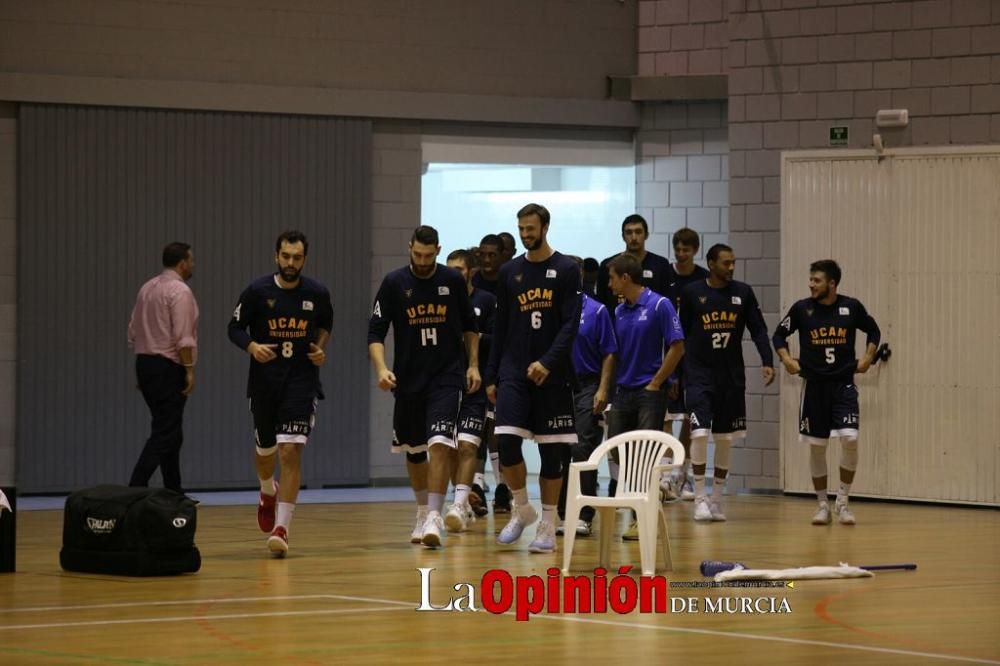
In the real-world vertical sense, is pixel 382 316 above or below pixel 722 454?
above

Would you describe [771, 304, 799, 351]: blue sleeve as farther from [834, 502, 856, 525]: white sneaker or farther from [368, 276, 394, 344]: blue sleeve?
[368, 276, 394, 344]: blue sleeve

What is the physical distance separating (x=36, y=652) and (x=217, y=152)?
33.7ft

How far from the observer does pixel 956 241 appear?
15922 millimetres

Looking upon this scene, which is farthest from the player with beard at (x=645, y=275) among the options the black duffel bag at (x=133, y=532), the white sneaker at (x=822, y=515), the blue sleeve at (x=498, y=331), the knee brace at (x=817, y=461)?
the black duffel bag at (x=133, y=532)

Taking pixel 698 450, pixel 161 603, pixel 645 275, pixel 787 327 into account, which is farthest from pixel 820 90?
pixel 161 603

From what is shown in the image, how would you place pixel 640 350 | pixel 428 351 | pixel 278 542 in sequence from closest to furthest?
1. pixel 278 542
2. pixel 428 351
3. pixel 640 350

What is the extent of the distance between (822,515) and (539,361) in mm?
3844

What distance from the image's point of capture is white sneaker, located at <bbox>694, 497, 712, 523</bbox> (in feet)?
45.6

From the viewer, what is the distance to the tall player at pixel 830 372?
1409 centimetres

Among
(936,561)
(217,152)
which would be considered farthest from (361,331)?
(936,561)

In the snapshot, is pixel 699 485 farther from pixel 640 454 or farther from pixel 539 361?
pixel 640 454

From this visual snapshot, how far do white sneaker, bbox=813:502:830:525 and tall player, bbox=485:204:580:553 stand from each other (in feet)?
10.9

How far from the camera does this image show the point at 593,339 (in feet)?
43.3

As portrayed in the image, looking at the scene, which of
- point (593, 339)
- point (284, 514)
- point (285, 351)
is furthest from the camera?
point (593, 339)
